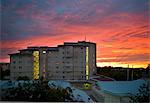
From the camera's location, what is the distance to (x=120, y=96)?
4.73 meters

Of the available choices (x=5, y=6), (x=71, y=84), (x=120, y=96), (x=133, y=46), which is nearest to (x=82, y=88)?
(x=71, y=84)

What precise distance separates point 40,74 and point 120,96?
0.96 m

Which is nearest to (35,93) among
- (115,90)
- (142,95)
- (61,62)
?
(61,62)

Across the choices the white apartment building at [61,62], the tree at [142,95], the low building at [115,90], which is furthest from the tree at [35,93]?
the tree at [142,95]

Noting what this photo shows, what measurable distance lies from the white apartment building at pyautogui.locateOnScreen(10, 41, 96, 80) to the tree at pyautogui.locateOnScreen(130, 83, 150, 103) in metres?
0.56

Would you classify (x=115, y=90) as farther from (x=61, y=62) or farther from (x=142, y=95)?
(x=61, y=62)

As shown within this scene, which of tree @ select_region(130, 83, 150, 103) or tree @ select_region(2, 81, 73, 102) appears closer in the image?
tree @ select_region(130, 83, 150, 103)

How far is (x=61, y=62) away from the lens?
16.0 ft

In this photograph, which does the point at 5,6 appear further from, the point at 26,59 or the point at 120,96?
the point at 120,96

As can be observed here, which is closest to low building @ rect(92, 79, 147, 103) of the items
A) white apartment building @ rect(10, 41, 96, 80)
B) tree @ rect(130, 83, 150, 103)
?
tree @ rect(130, 83, 150, 103)

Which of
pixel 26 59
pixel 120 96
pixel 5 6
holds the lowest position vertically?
pixel 120 96

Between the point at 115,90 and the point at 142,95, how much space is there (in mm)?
312

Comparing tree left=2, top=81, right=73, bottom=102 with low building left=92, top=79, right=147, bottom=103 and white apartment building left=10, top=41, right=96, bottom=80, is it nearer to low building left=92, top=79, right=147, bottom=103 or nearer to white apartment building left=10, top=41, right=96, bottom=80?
white apartment building left=10, top=41, right=96, bottom=80

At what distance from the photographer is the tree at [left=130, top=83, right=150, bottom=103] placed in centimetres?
468
